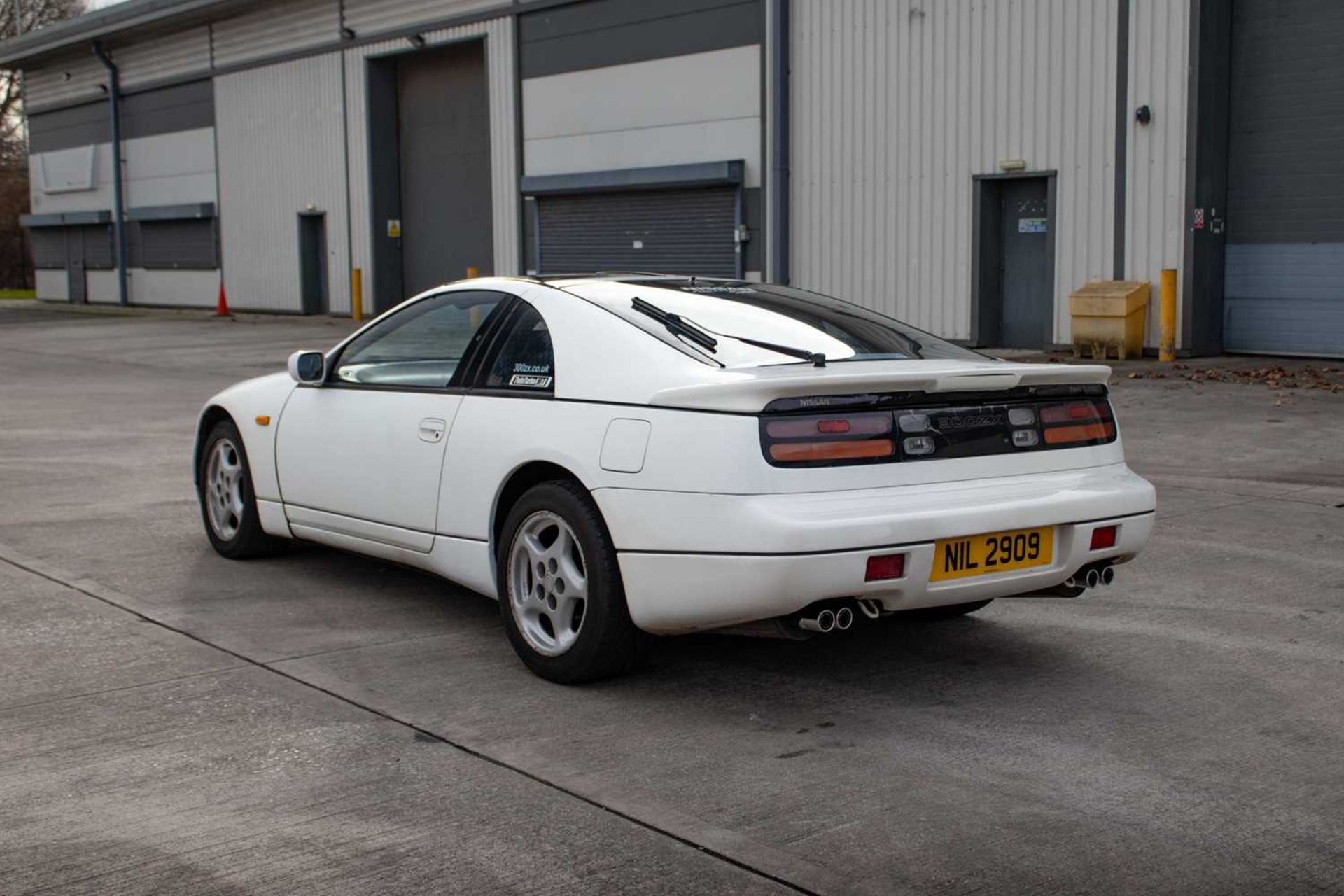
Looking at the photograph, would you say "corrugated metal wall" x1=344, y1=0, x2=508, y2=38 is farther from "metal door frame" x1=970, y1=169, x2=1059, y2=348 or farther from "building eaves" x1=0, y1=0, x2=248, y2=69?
"metal door frame" x1=970, y1=169, x2=1059, y2=348

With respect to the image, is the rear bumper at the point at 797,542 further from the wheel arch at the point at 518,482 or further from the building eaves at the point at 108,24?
the building eaves at the point at 108,24

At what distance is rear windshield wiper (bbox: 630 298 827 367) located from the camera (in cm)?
519

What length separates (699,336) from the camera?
5.22 m

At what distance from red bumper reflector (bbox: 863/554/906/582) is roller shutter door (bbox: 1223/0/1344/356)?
1442 centimetres

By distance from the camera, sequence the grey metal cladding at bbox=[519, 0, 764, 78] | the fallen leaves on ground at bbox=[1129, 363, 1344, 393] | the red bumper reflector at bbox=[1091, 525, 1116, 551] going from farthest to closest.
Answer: the grey metal cladding at bbox=[519, 0, 764, 78]
the fallen leaves on ground at bbox=[1129, 363, 1344, 393]
the red bumper reflector at bbox=[1091, 525, 1116, 551]

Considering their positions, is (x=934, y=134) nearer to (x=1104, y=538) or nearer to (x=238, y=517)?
(x=238, y=517)

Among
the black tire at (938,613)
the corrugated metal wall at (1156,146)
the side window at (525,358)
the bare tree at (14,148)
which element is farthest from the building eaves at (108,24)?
the black tire at (938,613)

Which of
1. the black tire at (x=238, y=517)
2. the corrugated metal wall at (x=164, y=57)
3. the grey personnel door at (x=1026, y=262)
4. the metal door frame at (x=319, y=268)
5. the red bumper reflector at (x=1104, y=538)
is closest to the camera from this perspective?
the red bumper reflector at (x=1104, y=538)

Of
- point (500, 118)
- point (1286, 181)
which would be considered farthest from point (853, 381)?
point (500, 118)

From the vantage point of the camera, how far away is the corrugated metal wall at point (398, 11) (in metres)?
27.5

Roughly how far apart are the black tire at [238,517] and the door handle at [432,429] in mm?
1449

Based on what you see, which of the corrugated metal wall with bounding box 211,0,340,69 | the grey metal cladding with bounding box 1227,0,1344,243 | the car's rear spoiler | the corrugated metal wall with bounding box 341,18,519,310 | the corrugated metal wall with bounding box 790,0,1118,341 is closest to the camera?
the car's rear spoiler

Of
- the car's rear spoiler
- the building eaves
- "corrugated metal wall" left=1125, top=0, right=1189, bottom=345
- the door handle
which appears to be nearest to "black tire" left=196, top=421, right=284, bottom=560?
the door handle

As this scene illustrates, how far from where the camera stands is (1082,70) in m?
18.5
